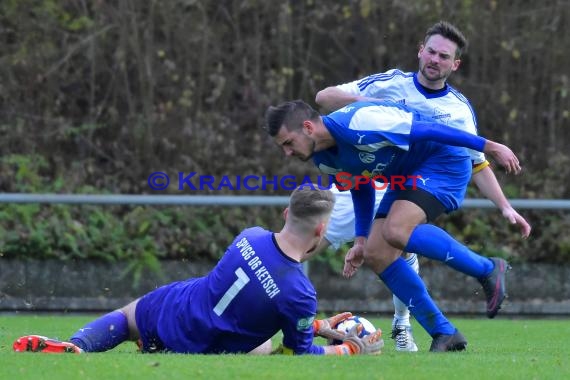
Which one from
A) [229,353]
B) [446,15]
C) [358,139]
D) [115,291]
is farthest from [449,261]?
[446,15]

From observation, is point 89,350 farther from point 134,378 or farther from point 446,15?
point 446,15

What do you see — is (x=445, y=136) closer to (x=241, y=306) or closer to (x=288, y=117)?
(x=288, y=117)

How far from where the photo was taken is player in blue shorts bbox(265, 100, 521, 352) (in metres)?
6.96

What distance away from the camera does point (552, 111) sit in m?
14.9

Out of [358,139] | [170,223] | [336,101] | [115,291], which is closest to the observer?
[358,139]

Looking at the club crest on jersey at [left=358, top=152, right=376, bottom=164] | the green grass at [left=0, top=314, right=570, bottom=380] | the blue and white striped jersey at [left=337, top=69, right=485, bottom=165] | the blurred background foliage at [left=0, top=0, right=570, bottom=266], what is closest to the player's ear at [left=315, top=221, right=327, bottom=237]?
the green grass at [left=0, top=314, right=570, bottom=380]

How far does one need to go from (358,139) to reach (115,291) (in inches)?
237

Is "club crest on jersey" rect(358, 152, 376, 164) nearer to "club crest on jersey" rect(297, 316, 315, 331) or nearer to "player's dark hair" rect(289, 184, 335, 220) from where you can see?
"player's dark hair" rect(289, 184, 335, 220)

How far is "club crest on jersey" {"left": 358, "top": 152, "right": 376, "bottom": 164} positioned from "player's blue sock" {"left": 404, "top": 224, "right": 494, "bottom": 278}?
498 millimetres

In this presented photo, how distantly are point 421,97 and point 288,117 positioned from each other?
140 centimetres

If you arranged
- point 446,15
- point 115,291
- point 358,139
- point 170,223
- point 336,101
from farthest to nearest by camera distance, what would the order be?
1. point 446,15
2. point 170,223
3. point 115,291
4. point 336,101
5. point 358,139

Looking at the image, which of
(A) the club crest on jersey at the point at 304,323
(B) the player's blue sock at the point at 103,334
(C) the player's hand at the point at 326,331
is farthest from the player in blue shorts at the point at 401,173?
(B) the player's blue sock at the point at 103,334

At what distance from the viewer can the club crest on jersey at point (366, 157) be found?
710 centimetres

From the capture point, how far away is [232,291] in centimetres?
632
